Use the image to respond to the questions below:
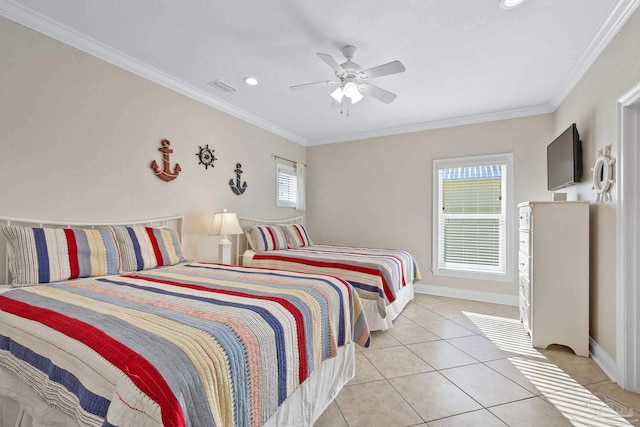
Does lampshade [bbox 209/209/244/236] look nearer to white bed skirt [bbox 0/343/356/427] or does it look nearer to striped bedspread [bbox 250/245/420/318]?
striped bedspread [bbox 250/245/420/318]

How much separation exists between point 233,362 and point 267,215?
140 inches

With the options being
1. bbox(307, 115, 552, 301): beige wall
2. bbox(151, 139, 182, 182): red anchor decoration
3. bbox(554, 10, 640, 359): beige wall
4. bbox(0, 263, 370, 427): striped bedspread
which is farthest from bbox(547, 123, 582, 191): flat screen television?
bbox(151, 139, 182, 182): red anchor decoration

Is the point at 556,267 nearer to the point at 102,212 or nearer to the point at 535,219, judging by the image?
the point at 535,219

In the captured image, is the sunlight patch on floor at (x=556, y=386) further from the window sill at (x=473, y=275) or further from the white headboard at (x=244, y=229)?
the white headboard at (x=244, y=229)

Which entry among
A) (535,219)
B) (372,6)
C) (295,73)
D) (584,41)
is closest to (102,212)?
(295,73)

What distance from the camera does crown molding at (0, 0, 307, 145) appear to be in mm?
2020

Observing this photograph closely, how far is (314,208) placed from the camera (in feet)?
17.8

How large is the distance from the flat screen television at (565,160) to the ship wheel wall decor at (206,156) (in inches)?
147

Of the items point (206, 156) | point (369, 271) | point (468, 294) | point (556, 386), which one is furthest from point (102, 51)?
point (468, 294)

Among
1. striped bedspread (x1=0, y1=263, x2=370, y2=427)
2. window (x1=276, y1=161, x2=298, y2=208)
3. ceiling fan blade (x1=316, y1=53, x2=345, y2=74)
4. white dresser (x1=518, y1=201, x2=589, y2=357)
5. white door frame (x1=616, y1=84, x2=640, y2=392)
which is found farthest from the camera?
window (x1=276, y1=161, x2=298, y2=208)

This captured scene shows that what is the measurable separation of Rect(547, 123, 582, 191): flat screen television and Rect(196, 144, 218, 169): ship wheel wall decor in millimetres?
3746

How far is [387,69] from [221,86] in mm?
1884

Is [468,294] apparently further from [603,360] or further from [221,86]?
[221,86]

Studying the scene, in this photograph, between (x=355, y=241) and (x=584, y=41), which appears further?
(x=355, y=241)
